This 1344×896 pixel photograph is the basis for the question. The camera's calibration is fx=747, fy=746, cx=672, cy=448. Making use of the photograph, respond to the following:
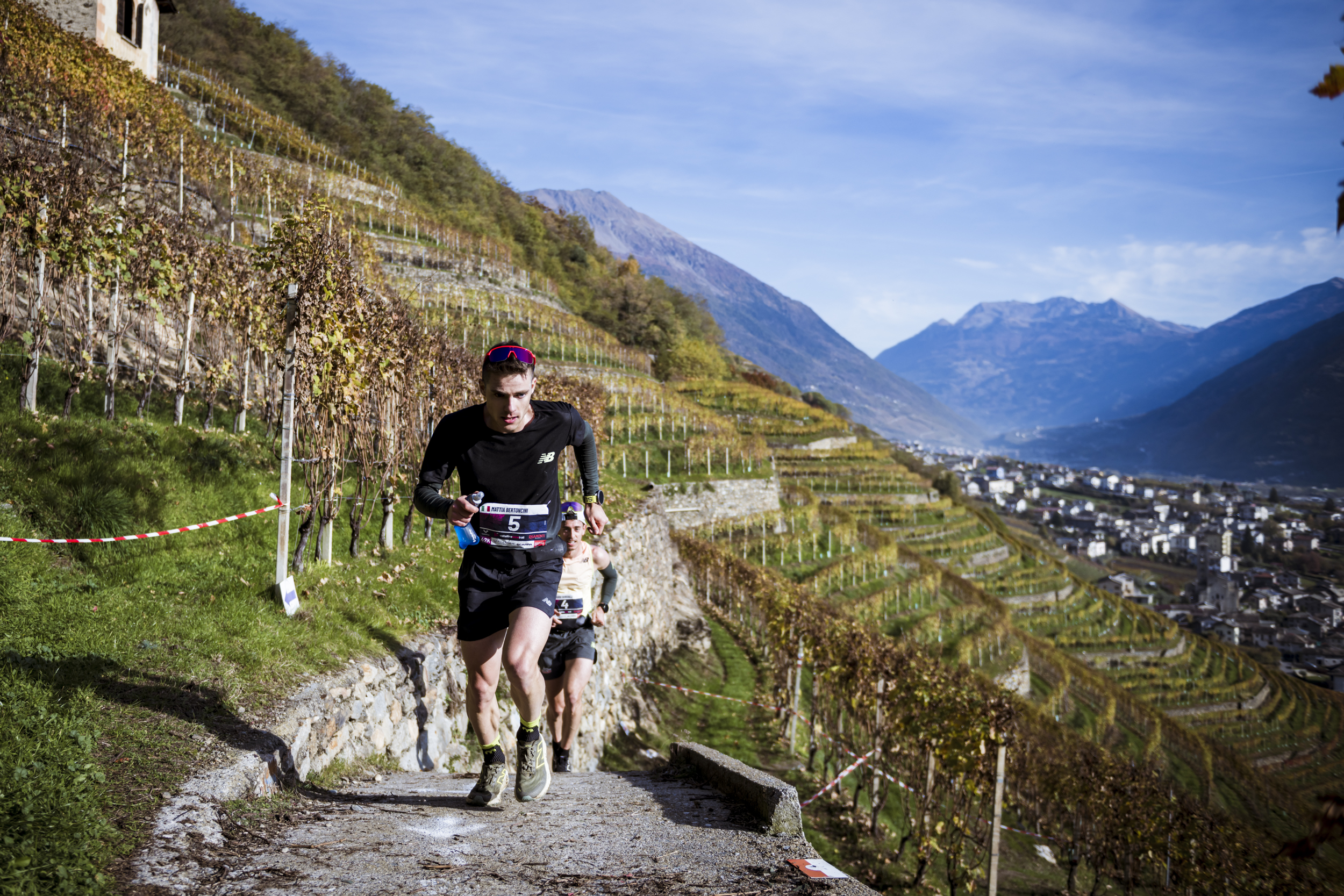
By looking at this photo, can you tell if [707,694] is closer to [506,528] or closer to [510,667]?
[510,667]

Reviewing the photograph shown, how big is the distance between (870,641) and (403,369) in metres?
16.3

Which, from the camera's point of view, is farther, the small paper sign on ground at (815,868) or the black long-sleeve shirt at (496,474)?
the black long-sleeve shirt at (496,474)

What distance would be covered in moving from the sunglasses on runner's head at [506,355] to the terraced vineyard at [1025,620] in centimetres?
3659

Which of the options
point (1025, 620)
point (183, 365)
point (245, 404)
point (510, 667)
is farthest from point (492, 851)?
point (1025, 620)

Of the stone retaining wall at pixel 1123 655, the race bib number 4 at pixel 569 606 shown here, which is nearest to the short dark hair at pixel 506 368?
the race bib number 4 at pixel 569 606

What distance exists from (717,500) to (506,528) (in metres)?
43.8

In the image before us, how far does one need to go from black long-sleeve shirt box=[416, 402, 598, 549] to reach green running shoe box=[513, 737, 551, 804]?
4.10ft

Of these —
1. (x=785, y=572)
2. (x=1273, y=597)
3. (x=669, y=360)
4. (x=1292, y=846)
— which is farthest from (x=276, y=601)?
(x=1273, y=597)

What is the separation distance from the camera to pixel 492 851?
364cm

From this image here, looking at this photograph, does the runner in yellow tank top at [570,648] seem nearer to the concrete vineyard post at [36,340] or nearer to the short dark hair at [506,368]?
the short dark hair at [506,368]

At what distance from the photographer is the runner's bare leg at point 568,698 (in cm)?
631

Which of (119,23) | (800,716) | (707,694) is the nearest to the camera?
(707,694)

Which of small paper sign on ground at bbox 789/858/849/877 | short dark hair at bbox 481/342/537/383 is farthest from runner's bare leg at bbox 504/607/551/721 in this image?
small paper sign on ground at bbox 789/858/849/877

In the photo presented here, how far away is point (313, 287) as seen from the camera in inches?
311
